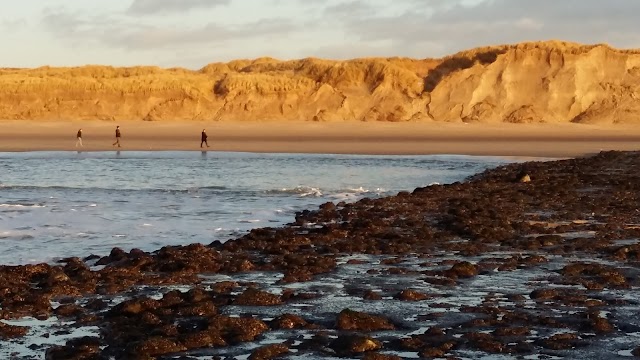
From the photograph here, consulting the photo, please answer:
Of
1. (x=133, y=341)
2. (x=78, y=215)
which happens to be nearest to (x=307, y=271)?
(x=133, y=341)

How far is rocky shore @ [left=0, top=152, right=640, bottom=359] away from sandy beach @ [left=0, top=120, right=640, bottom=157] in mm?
27888

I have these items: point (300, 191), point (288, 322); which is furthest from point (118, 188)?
point (288, 322)

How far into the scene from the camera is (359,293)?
10.4 meters

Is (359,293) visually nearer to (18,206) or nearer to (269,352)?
(269,352)

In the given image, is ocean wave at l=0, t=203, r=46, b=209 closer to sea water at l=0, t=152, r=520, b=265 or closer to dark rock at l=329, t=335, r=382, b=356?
sea water at l=0, t=152, r=520, b=265

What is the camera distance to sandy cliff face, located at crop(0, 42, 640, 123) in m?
83.2

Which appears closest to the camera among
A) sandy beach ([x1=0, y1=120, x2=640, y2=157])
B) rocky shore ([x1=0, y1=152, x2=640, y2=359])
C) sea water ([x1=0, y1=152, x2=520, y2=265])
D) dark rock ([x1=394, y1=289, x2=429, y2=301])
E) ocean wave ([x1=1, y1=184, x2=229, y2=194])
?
rocky shore ([x1=0, y1=152, x2=640, y2=359])

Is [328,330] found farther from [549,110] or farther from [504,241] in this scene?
[549,110]

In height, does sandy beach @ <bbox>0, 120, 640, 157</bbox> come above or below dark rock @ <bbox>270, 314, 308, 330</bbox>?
above

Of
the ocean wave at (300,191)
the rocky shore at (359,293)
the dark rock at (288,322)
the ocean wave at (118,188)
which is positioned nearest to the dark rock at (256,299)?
the rocky shore at (359,293)

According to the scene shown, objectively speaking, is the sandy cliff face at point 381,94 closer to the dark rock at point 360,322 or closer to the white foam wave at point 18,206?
the white foam wave at point 18,206

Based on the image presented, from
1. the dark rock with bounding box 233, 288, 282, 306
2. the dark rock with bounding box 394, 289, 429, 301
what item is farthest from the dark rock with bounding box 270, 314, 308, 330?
the dark rock with bounding box 394, 289, 429, 301

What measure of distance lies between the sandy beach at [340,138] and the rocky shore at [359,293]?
2789cm

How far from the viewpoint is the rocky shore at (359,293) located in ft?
26.7
